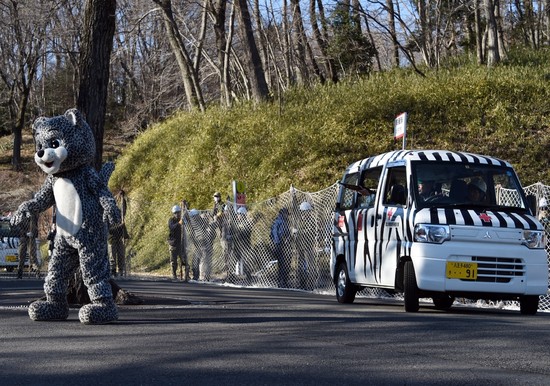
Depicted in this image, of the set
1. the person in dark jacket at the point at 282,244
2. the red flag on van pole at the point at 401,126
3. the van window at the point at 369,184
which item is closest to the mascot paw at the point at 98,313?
the van window at the point at 369,184

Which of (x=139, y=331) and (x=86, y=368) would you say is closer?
(x=86, y=368)

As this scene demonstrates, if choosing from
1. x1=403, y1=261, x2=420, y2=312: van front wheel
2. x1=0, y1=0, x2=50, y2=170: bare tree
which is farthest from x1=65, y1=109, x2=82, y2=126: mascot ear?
x1=0, y1=0, x2=50, y2=170: bare tree

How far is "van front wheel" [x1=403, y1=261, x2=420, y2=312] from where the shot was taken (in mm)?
11805

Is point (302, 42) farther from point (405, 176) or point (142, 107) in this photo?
point (405, 176)

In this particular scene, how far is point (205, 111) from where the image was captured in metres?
38.4

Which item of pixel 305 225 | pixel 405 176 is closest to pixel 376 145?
pixel 305 225

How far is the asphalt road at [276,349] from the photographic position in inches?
247

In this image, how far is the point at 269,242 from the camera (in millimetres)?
21172

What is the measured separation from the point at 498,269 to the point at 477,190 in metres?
1.32

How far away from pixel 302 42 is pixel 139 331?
3186 centimetres

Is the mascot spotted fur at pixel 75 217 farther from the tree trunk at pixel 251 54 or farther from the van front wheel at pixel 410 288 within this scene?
the tree trunk at pixel 251 54

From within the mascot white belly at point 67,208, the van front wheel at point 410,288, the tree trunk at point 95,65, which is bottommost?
the van front wheel at point 410,288

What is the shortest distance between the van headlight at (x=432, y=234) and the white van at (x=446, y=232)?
0.01m

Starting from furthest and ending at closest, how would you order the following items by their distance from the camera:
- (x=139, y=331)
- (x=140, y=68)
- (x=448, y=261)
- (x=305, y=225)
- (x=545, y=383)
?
(x=140, y=68) → (x=305, y=225) → (x=448, y=261) → (x=139, y=331) → (x=545, y=383)
